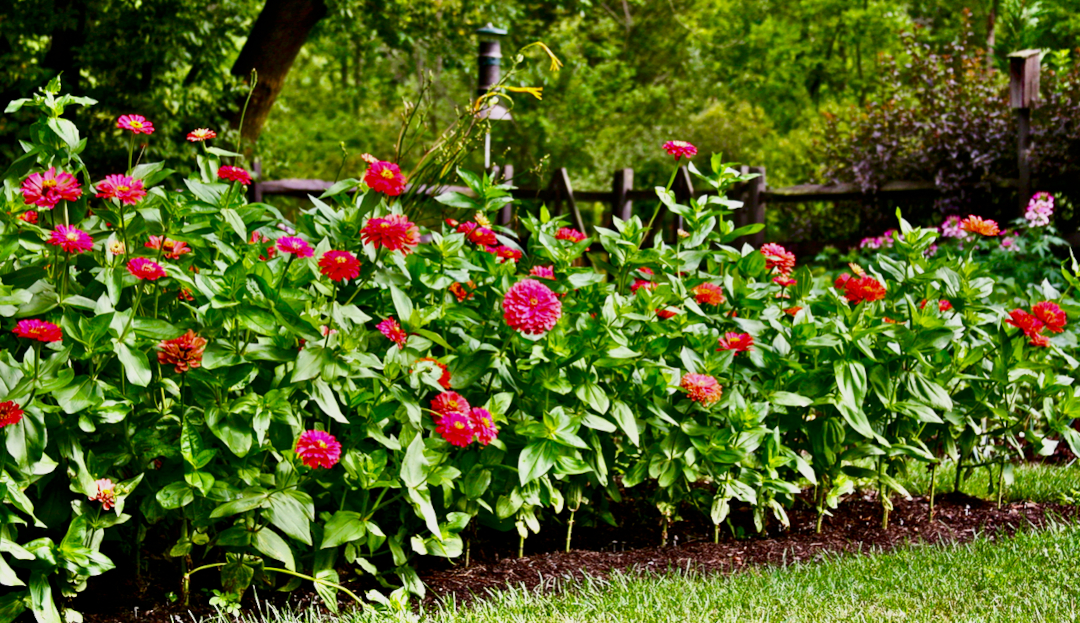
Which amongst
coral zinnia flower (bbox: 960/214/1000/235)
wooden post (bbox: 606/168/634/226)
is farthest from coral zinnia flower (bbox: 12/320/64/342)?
wooden post (bbox: 606/168/634/226)

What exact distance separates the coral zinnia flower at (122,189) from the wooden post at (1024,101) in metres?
7.76

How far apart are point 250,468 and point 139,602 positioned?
20.4 inches

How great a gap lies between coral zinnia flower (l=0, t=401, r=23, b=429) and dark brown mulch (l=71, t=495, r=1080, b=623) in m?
0.66

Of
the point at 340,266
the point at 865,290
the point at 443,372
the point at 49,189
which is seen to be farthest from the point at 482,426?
the point at 865,290

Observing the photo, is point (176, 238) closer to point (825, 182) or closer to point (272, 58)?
point (272, 58)

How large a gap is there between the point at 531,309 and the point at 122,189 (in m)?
1.00

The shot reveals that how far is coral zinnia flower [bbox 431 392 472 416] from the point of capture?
247 centimetres

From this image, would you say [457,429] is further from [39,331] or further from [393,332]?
[39,331]

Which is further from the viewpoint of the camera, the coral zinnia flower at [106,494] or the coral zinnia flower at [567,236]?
the coral zinnia flower at [567,236]

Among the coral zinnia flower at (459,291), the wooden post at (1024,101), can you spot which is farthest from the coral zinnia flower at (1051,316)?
the wooden post at (1024,101)

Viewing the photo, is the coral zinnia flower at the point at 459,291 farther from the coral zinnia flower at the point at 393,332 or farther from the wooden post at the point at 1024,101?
the wooden post at the point at 1024,101

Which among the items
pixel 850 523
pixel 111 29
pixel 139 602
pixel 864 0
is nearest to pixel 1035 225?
pixel 850 523

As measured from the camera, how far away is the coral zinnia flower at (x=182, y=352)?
2242 millimetres

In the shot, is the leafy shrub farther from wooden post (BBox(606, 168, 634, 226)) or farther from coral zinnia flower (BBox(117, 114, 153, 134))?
wooden post (BBox(606, 168, 634, 226))
